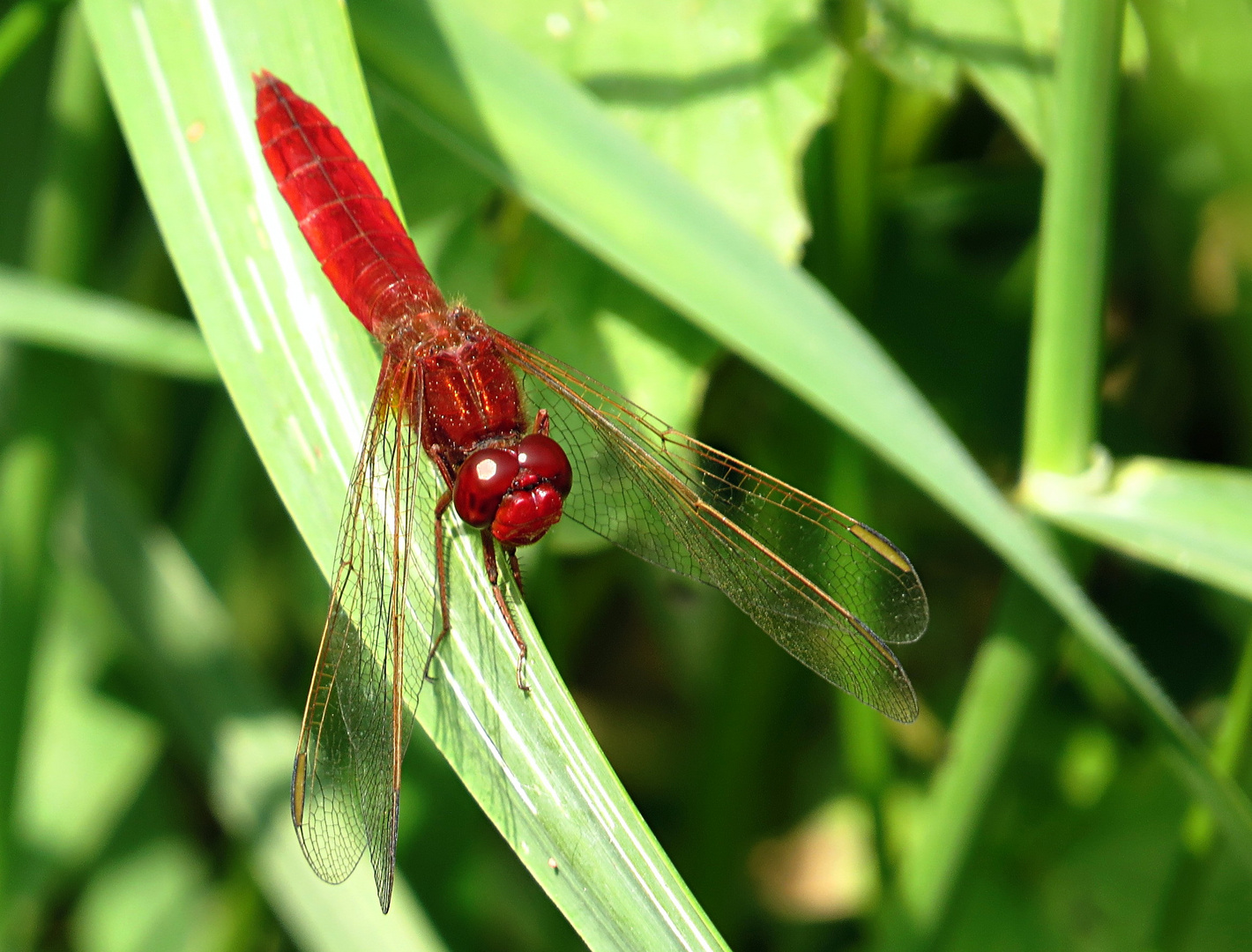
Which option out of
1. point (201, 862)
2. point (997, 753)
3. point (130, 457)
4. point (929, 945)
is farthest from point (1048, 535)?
point (130, 457)

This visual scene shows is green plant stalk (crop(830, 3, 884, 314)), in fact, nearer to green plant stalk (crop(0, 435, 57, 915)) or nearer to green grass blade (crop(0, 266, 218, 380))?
green grass blade (crop(0, 266, 218, 380))

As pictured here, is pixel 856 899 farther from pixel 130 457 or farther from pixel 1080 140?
pixel 130 457

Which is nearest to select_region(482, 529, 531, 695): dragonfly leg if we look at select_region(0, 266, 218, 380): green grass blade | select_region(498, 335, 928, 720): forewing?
select_region(498, 335, 928, 720): forewing

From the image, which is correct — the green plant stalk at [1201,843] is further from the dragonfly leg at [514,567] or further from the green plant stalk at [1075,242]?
the dragonfly leg at [514,567]

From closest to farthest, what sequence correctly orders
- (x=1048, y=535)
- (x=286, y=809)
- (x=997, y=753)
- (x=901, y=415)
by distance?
(x=901, y=415) → (x=1048, y=535) → (x=997, y=753) → (x=286, y=809)

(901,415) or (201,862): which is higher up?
(901,415)

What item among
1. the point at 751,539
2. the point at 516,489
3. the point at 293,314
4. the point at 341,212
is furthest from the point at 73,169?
the point at 751,539
